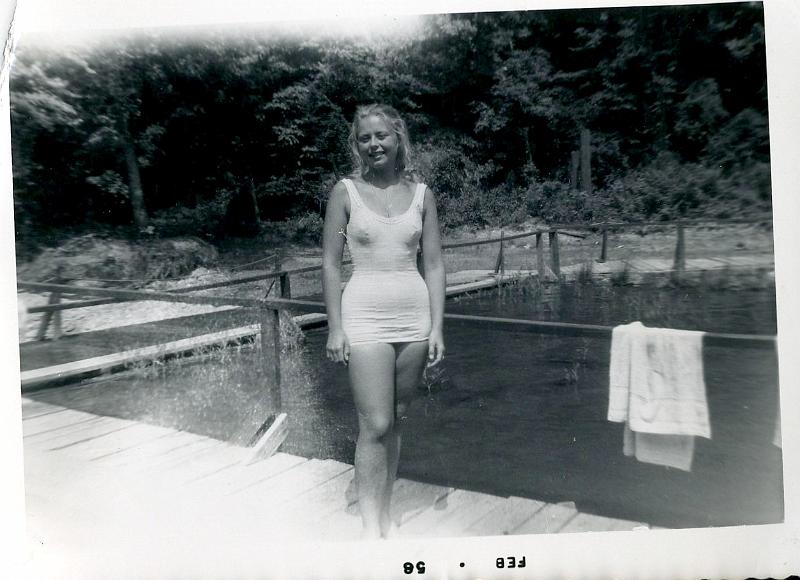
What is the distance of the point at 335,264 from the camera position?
2.72m

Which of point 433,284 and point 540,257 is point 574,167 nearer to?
point 540,257

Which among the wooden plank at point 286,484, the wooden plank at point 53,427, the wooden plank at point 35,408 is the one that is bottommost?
the wooden plank at point 286,484

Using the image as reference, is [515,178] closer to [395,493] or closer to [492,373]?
[492,373]

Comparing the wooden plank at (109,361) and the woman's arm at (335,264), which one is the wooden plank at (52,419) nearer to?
the wooden plank at (109,361)

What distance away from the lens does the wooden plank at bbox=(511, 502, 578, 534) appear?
111 inches

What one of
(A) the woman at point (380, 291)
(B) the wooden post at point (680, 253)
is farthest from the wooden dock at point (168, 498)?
(B) the wooden post at point (680, 253)

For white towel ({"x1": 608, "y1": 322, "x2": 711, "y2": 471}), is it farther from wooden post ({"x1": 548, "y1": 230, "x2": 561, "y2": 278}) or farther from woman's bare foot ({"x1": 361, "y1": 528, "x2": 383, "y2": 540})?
woman's bare foot ({"x1": 361, "y1": 528, "x2": 383, "y2": 540})

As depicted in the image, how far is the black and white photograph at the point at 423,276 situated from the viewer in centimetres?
283

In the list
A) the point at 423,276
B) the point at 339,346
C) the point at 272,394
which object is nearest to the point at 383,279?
the point at 423,276

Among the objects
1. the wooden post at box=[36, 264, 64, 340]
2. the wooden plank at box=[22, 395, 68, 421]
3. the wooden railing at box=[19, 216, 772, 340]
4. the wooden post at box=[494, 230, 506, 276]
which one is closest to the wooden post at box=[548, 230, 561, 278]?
the wooden railing at box=[19, 216, 772, 340]

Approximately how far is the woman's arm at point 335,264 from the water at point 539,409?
6.4 inches

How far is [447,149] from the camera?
2.88 m

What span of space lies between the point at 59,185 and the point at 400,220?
5.17 feet

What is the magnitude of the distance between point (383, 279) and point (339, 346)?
35 cm
